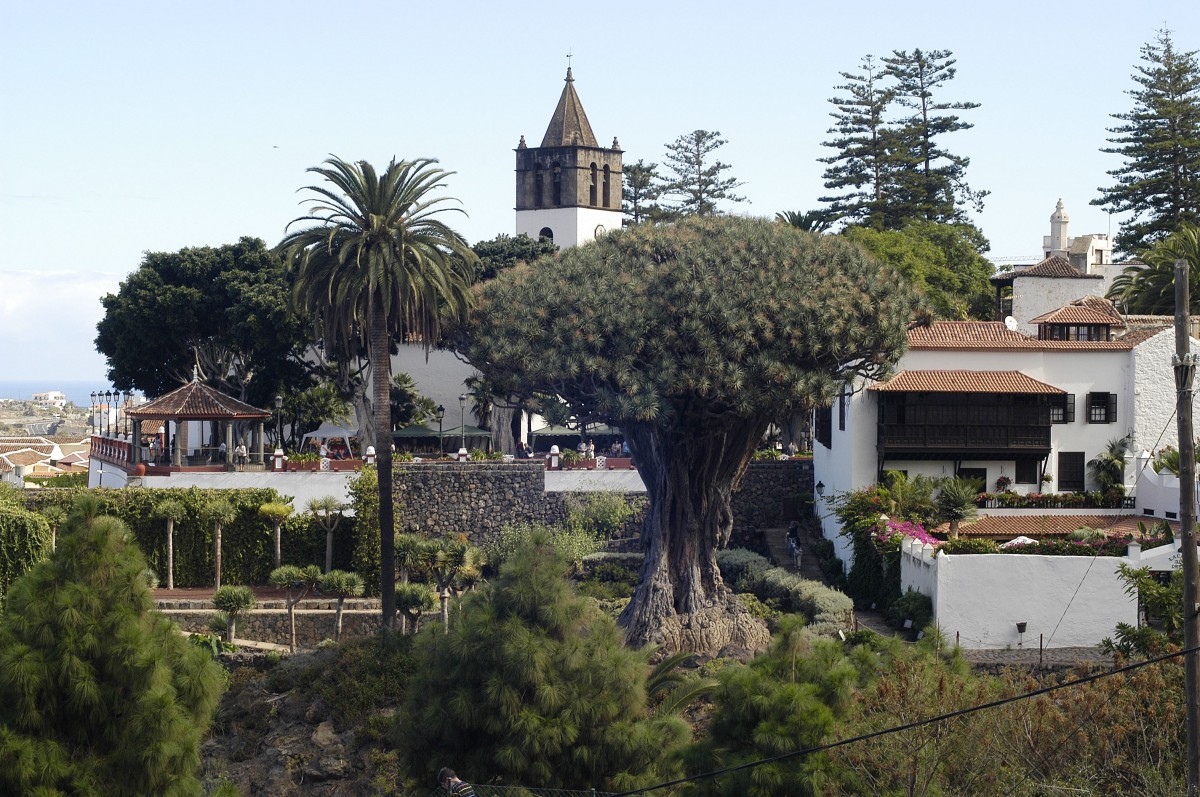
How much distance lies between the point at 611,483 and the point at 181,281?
1949 cm

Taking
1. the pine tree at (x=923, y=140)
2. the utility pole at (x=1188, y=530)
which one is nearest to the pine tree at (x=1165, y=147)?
the pine tree at (x=923, y=140)

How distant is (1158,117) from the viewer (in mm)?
65812

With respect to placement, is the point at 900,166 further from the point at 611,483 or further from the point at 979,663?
the point at 979,663

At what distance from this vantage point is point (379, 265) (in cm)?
3650

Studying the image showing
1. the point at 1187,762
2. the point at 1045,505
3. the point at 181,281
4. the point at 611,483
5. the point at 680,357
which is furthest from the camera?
the point at 181,281

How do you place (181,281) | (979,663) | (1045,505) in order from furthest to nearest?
1. (181,281)
2. (1045,505)
3. (979,663)

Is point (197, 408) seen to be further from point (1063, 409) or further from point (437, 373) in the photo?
point (1063, 409)

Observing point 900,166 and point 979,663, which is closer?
point 979,663

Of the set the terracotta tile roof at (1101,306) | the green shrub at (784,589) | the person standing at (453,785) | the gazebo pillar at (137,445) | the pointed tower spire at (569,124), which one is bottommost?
the person standing at (453,785)

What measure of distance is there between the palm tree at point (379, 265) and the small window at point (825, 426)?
1315 cm

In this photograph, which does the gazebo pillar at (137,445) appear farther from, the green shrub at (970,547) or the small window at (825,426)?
the green shrub at (970,547)

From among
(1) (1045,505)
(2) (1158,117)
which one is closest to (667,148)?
(2) (1158,117)

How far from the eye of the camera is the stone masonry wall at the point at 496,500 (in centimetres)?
4581

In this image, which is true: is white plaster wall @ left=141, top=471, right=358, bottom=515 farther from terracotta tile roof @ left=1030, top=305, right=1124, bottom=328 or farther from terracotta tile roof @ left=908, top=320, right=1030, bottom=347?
terracotta tile roof @ left=1030, top=305, right=1124, bottom=328
